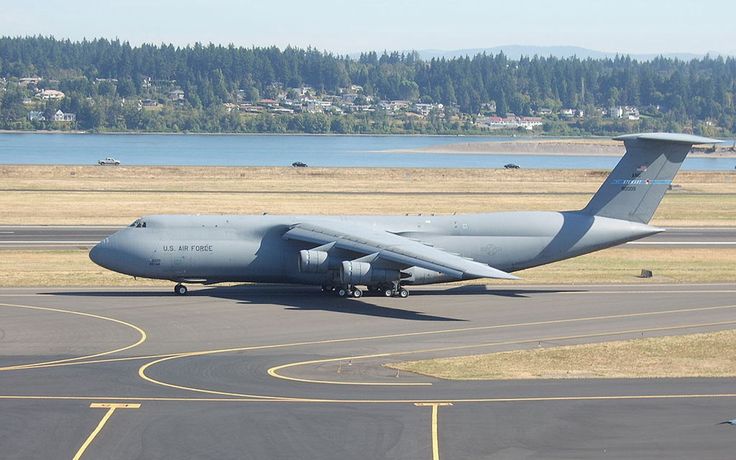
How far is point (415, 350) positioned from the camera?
1337 inches

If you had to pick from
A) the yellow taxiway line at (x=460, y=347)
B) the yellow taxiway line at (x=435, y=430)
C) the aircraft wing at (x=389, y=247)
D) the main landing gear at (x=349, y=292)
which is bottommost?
the main landing gear at (x=349, y=292)

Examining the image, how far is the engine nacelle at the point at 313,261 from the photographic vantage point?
43250 mm

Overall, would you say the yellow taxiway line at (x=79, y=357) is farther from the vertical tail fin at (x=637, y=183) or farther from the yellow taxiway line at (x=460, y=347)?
the vertical tail fin at (x=637, y=183)

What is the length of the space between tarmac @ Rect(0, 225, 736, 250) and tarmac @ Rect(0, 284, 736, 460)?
15.9m

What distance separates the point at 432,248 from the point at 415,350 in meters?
9.83

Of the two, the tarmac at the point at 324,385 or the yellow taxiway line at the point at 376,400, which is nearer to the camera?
the tarmac at the point at 324,385

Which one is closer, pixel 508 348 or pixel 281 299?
pixel 508 348

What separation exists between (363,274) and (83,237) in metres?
26.3

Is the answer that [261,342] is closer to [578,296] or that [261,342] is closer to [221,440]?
[221,440]

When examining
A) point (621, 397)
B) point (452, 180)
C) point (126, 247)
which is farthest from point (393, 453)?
point (452, 180)

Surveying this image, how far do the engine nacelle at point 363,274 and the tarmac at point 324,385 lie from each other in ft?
3.20

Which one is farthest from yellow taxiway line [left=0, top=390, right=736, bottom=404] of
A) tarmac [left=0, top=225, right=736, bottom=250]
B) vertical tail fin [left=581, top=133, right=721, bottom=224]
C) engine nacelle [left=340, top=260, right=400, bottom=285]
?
tarmac [left=0, top=225, right=736, bottom=250]

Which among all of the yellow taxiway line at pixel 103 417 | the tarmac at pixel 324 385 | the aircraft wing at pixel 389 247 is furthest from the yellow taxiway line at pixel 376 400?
the aircraft wing at pixel 389 247

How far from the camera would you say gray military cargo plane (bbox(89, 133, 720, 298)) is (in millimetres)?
43281
